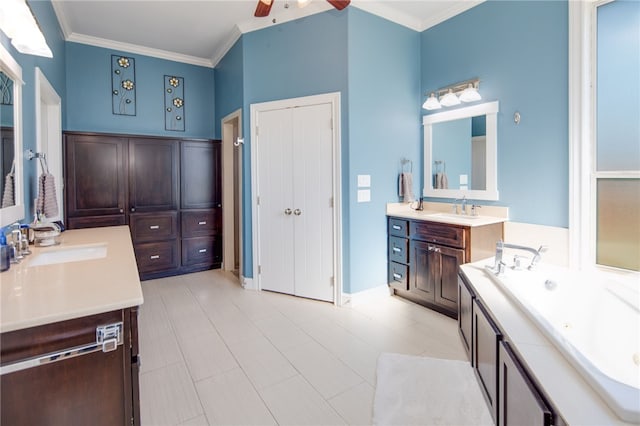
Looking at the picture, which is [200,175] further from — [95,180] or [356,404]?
[356,404]

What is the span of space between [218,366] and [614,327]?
2.36 meters

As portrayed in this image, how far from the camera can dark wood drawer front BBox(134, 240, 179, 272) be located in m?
4.17

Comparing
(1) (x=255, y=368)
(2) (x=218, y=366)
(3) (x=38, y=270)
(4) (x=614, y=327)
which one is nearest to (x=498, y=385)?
(4) (x=614, y=327)

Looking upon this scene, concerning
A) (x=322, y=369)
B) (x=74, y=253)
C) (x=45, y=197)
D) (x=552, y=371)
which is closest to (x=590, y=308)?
(x=552, y=371)

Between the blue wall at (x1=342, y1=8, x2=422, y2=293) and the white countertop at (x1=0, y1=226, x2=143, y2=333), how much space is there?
2.14 meters

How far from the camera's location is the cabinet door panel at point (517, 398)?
3.18 feet

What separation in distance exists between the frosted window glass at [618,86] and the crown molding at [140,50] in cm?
448

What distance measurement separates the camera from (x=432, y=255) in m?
3.13

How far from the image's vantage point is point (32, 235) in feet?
6.93

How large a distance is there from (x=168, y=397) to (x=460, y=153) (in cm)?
331

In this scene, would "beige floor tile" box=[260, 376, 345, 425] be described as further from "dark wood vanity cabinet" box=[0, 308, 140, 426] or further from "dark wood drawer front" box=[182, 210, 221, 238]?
"dark wood drawer front" box=[182, 210, 221, 238]

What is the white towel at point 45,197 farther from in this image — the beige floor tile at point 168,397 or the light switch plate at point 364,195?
the light switch plate at point 364,195

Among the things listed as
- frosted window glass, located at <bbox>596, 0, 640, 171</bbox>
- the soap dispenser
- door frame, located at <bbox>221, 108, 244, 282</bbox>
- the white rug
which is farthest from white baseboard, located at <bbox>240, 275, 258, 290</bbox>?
frosted window glass, located at <bbox>596, 0, 640, 171</bbox>

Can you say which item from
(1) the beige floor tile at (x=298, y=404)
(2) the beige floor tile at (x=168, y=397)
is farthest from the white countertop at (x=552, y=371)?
(2) the beige floor tile at (x=168, y=397)
